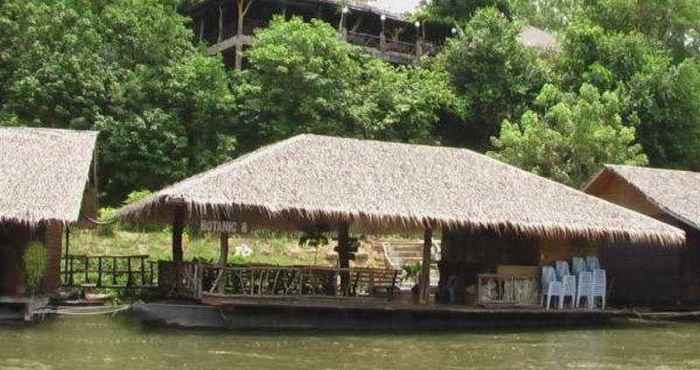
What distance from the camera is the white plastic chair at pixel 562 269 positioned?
58.8 feet

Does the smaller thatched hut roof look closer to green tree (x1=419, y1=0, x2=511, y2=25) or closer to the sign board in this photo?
green tree (x1=419, y1=0, x2=511, y2=25)

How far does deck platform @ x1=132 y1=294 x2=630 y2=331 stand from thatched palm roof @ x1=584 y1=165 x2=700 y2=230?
3.34m

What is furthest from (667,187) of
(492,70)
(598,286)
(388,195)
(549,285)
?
(492,70)

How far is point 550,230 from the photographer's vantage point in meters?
16.7

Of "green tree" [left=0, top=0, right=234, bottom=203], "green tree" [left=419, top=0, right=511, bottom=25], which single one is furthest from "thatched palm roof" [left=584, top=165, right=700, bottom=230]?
"green tree" [left=419, top=0, right=511, bottom=25]

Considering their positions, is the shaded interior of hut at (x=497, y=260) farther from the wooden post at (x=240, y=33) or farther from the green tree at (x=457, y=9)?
the green tree at (x=457, y=9)

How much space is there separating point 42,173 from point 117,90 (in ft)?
37.6

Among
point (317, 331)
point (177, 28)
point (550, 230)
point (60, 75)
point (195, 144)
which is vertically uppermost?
point (177, 28)

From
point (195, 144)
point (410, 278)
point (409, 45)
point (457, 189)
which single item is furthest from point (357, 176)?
point (409, 45)

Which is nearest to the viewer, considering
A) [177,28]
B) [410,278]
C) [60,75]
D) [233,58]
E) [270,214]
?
[270,214]

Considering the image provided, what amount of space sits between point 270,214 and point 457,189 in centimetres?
396

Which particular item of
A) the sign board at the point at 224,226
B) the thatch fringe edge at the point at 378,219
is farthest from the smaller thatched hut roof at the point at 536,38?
the sign board at the point at 224,226

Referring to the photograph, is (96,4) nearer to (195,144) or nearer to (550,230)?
(195,144)

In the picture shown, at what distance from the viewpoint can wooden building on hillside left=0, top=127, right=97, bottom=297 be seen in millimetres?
15016
